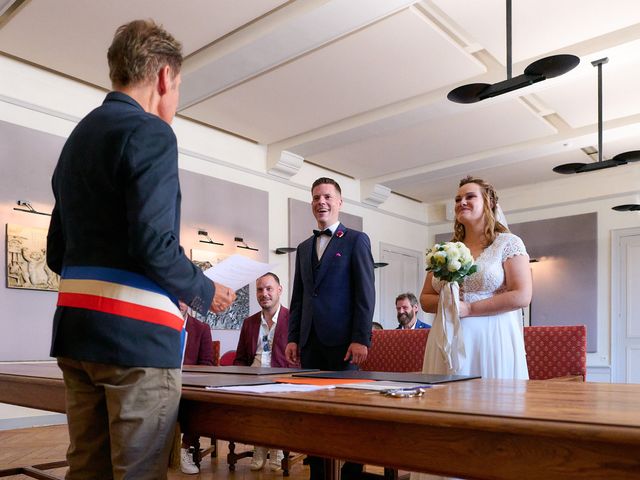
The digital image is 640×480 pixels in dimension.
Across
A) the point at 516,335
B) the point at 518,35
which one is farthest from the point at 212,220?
the point at 516,335

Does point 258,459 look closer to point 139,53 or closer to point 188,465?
point 188,465

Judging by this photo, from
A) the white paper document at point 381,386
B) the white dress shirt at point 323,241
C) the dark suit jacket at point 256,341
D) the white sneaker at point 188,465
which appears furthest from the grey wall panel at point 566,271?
the white paper document at point 381,386

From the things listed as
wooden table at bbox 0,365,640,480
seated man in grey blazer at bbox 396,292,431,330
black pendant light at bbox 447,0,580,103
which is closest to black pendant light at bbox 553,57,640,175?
black pendant light at bbox 447,0,580,103

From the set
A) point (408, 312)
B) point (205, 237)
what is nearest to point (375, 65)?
point (408, 312)

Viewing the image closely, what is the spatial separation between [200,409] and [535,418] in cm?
85

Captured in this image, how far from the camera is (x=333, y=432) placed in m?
1.22

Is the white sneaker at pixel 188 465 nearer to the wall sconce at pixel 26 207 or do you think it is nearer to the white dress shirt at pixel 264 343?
the white dress shirt at pixel 264 343

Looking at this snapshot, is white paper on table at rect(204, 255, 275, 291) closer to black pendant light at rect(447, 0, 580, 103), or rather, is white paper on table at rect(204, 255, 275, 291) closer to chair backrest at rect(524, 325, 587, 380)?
chair backrest at rect(524, 325, 587, 380)

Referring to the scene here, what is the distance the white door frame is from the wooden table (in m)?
9.37

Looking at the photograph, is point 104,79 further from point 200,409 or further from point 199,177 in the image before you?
point 200,409

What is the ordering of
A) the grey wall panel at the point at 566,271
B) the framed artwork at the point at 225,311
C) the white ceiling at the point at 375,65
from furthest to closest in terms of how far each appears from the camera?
the grey wall panel at the point at 566,271 < the framed artwork at the point at 225,311 < the white ceiling at the point at 375,65

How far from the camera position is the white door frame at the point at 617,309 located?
9.90 m

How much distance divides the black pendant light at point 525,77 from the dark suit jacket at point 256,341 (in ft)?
7.59

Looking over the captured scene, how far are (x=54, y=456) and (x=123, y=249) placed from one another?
12.9 ft
